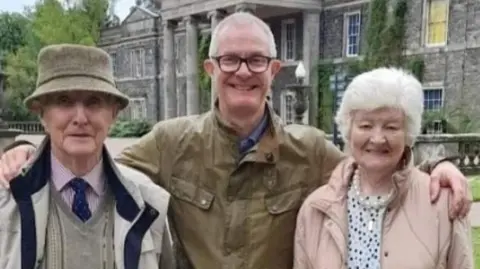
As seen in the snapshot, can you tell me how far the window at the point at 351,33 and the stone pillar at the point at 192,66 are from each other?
8.59m

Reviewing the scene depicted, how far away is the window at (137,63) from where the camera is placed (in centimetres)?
4491

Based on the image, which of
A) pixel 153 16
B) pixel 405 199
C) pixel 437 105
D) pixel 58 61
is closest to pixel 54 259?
pixel 58 61

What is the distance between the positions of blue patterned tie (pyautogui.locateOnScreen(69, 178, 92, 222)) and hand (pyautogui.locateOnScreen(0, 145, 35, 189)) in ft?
0.77

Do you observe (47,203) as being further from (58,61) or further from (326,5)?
(326,5)

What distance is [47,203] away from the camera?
2.56 metres

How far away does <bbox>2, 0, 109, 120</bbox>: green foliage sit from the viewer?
4312cm

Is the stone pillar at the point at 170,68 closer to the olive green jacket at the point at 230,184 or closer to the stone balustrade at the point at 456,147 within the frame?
the stone balustrade at the point at 456,147

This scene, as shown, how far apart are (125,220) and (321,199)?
0.90m

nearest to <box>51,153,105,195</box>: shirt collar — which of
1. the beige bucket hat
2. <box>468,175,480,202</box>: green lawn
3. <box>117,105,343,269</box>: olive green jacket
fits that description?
the beige bucket hat

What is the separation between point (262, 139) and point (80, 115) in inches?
37.6

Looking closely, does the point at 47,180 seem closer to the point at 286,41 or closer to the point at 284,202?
the point at 284,202

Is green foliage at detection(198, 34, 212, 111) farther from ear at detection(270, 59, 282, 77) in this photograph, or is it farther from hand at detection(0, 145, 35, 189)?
hand at detection(0, 145, 35, 189)

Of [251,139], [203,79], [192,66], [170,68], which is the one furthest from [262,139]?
[170,68]

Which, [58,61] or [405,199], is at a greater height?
[58,61]
